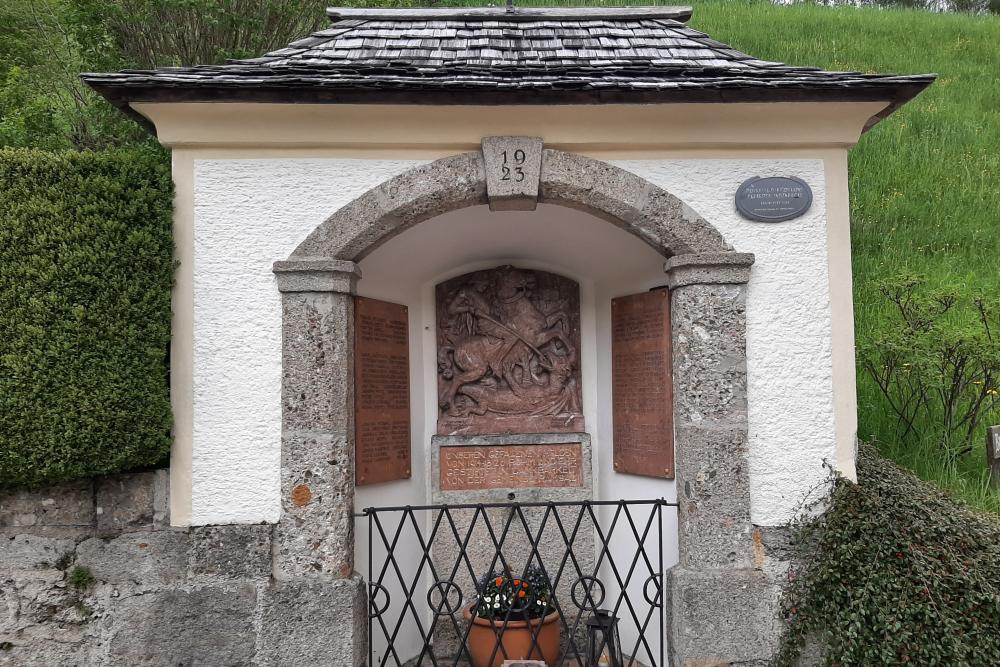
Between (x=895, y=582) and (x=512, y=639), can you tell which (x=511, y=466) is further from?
(x=895, y=582)

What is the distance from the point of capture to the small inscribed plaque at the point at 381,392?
3.77m

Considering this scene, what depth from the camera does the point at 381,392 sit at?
3.98 m

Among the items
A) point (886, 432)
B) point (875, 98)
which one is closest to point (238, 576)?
point (875, 98)

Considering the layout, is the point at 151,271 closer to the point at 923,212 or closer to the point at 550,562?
the point at 550,562

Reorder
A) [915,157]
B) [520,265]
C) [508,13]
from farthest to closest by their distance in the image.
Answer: [915,157] < [520,265] < [508,13]

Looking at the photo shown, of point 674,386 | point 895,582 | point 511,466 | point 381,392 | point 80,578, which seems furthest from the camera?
point 511,466

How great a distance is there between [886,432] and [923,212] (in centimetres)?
393

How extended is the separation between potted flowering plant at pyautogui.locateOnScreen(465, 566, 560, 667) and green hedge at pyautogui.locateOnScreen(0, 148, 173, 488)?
191 centimetres

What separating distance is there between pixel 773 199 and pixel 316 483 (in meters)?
2.62

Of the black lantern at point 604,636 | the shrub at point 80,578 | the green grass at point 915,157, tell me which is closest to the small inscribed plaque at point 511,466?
the black lantern at point 604,636

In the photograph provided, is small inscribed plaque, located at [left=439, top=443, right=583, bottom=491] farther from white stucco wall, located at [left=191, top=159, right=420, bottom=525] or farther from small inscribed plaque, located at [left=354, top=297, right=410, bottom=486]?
white stucco wall, located at [left=191, top=159, right=420, bottom=525]

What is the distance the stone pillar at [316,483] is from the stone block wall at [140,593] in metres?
0.01

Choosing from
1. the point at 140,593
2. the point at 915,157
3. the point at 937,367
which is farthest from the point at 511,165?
the point at 915,157

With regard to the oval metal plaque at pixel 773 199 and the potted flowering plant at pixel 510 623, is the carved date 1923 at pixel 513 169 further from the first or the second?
the potted flowering plant at pixel 510 623
